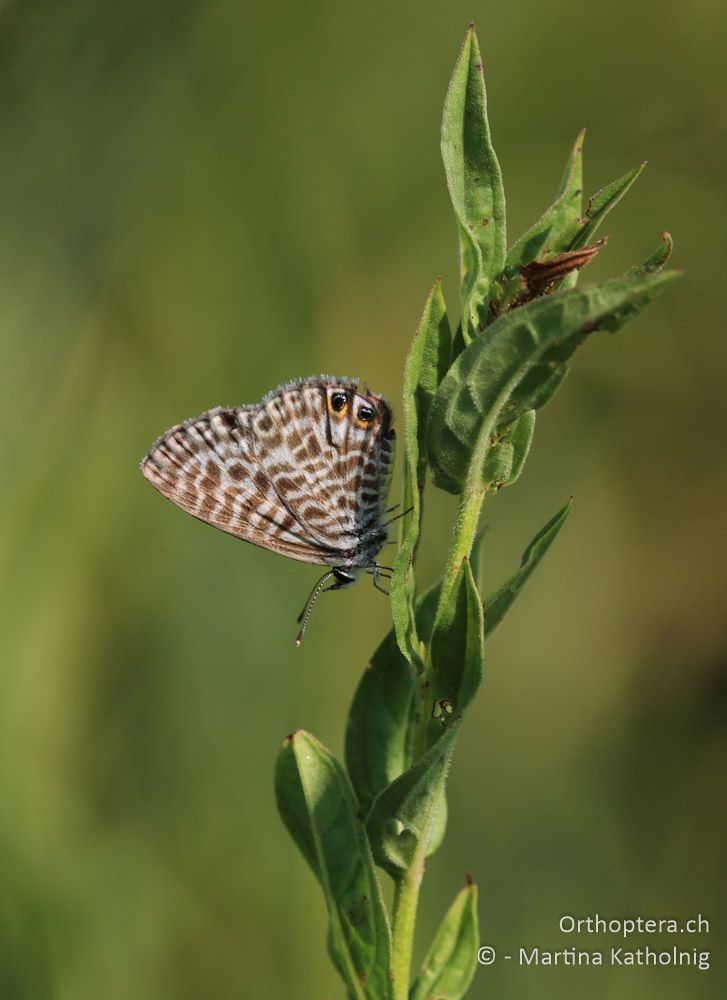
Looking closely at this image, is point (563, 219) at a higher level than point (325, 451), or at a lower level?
higher

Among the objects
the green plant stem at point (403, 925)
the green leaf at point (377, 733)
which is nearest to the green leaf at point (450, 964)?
the green plant stem at point (403, 925)

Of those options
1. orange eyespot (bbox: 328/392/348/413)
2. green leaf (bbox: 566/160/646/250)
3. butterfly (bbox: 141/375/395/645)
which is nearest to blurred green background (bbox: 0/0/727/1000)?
butterfly (bbox: 141/375/395/645)

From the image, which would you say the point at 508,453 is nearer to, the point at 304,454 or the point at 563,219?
the point at 563,219

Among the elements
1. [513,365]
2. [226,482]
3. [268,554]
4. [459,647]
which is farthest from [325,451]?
Result: [268,554]

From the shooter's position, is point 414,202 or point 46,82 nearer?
point 46,82

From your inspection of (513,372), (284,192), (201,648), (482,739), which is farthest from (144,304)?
(513,372)

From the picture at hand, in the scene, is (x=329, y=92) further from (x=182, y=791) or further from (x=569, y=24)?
(x=182, y=791)

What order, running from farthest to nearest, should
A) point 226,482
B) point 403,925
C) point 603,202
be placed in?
1. point 226,482
2. point 403,925
3. point 603,202
